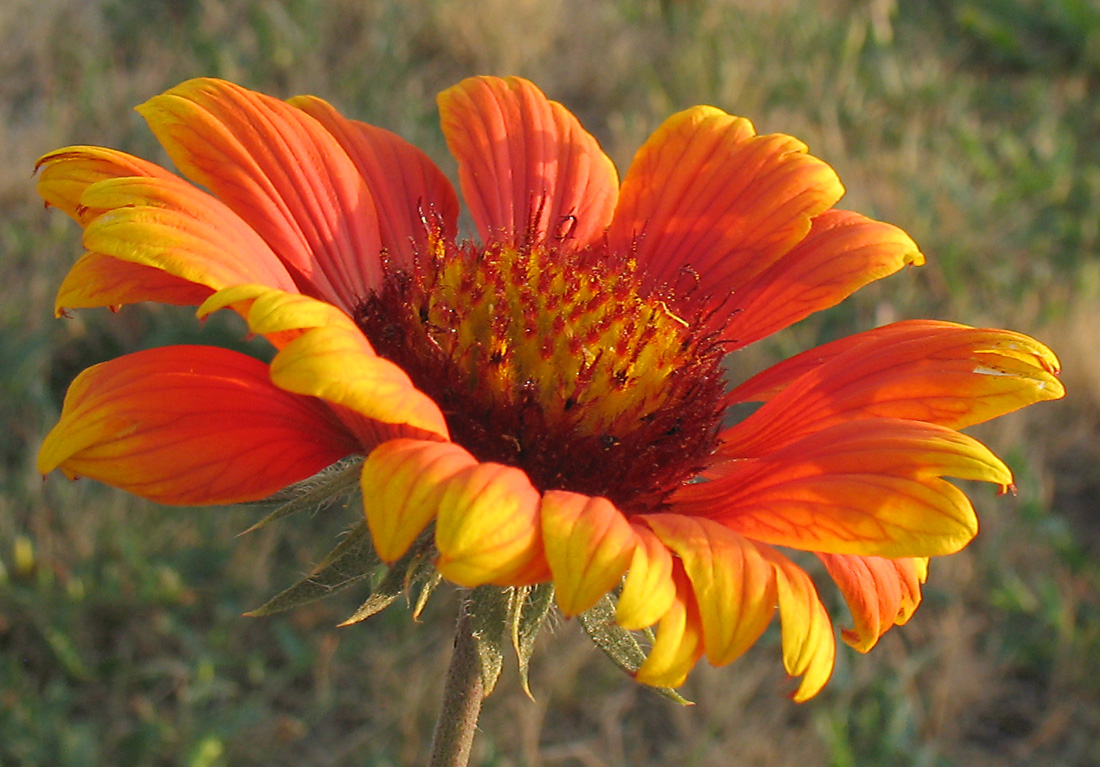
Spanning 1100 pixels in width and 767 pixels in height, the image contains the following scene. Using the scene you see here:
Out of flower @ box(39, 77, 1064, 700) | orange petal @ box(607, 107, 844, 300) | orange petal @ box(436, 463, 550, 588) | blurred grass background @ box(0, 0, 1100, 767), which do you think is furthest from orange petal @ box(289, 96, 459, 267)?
orange petal @ box(436, 463, 550, 588)

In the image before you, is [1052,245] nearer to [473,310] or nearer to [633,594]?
[473,310]

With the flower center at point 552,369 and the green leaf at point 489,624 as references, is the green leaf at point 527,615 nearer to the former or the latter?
the green leaf at point 489,624

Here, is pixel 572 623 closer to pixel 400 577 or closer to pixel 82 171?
pixel 400 577

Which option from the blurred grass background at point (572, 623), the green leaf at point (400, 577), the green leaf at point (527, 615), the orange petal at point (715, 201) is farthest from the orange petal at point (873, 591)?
the blurred grass background at point (572, 623)

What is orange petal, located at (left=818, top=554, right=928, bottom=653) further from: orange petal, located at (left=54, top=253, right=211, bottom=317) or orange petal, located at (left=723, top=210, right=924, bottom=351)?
orange petal, located at (left=54, top=253, right=211, bottom=317)

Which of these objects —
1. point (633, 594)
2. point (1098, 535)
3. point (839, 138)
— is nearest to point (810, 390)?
point (633, 594)

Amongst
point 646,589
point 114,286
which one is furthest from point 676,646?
point 114,286
